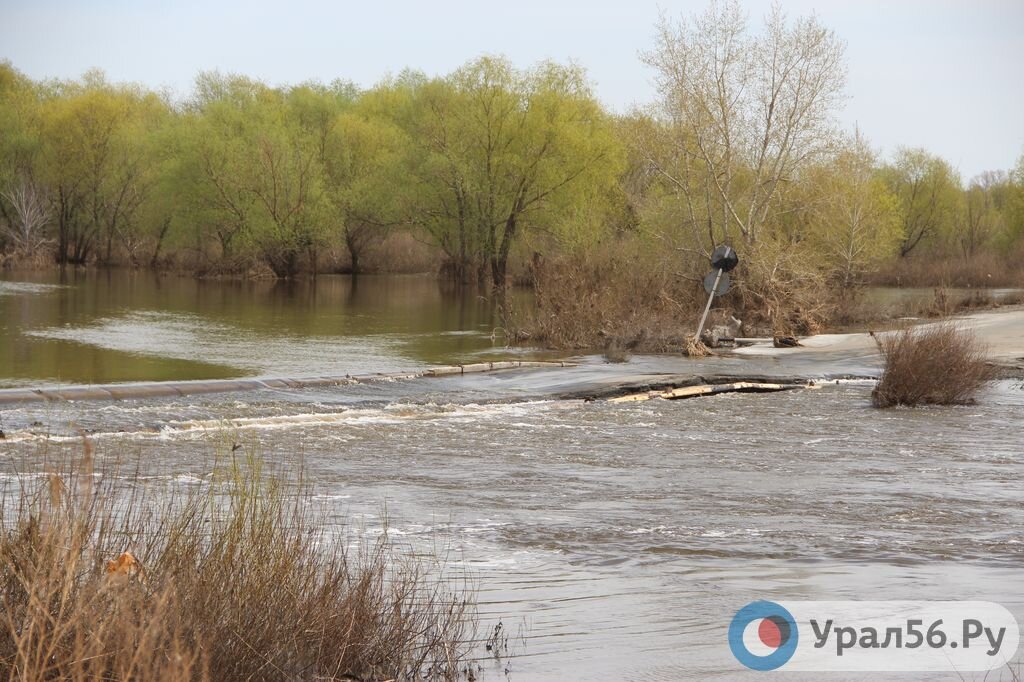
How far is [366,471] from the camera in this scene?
12.9 m

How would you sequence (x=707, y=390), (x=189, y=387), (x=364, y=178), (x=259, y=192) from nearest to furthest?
(x=189, y=387) → (x=707, y=390) → (x=259, y=192) → (x=364, y=178)

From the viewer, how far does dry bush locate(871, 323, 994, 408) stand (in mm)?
18750

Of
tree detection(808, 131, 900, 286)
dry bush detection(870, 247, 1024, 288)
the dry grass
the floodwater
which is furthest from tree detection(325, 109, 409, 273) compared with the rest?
the dry grass

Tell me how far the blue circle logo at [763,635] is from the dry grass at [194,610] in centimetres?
174

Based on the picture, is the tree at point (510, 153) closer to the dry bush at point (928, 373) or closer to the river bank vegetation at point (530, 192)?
the river bank vegetation at point (530, 192)

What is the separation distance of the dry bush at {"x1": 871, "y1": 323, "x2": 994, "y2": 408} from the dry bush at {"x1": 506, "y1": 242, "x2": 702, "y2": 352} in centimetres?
827

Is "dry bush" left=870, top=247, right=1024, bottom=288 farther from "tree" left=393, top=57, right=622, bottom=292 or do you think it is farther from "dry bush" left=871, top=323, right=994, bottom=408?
"dry bush" left=871, top=323, right=994, bottom=408

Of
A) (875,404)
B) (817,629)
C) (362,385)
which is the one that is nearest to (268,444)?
(362,385)

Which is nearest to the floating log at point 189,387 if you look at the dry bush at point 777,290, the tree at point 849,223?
the dry bush at point 777,290

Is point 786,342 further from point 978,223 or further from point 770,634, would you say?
point 978,223

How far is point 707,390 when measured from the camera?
2025 cm

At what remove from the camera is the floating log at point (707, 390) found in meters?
19.6
